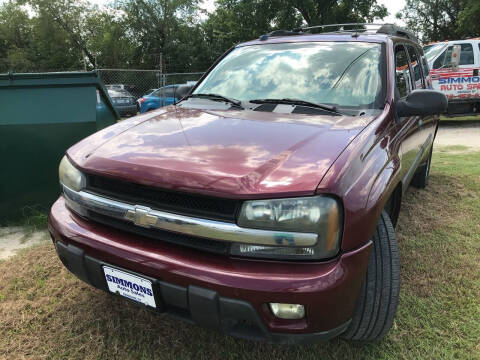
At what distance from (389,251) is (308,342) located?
604 millimetres

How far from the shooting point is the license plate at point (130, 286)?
165 centimetres

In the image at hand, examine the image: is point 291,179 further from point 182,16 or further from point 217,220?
point 182,16

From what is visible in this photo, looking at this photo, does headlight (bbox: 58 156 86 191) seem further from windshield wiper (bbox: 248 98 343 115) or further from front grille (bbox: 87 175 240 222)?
windshield wiper (bbox: 248 98 343 115)

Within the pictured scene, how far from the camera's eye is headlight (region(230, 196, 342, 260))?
1.42 meters

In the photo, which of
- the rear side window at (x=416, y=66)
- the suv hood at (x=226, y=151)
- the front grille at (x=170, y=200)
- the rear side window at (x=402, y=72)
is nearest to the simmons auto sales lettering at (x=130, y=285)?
the front grille at (x=170, y=200)

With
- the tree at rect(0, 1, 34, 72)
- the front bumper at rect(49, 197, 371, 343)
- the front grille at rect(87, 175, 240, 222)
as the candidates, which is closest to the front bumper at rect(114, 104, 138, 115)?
the front grille at rect(87, 175, 240, 222)

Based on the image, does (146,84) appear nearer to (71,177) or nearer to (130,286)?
(71,177)

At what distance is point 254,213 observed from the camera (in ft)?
4.77

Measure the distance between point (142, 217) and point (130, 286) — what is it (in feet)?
1.11

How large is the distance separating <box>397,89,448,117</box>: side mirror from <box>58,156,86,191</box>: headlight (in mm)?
1855

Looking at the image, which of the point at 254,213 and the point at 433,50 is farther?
the point at 433,50

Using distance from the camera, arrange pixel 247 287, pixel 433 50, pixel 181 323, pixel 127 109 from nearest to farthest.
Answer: pixel 247 287, pixel 181 323, pixel 433 50, pixel 127 109

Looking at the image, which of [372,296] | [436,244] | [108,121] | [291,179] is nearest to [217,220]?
[291,179]

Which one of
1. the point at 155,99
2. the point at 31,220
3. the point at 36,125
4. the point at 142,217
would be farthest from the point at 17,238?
the point at 155,99
